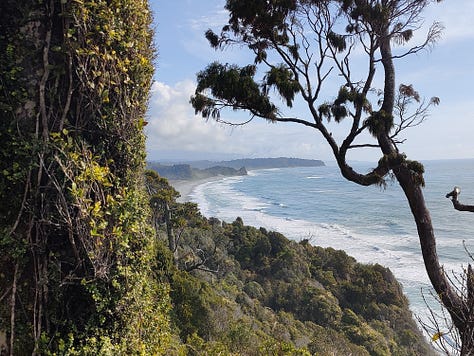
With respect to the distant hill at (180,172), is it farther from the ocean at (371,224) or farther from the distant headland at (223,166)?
the ocean at (371,224)

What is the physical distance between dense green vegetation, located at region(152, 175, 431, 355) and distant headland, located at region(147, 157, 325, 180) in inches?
2399

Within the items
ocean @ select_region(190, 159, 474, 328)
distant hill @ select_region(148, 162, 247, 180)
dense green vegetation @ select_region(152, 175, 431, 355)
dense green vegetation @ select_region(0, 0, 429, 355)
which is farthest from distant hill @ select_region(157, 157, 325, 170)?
dense green vegetation @ select_region(0, 0, 429, 355)

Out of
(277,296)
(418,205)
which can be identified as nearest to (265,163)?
(277,296)

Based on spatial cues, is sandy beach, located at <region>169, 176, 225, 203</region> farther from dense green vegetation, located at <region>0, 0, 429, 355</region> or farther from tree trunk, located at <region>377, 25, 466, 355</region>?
dense green vegetation, located at <region>0, 0, 429, 355</region>

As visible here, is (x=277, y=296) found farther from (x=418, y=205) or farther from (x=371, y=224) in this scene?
(x=371, y=224)

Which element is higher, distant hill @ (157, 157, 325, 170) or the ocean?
distant hill @ (157, 157, 325, 170)

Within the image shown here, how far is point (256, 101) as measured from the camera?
4.44 m

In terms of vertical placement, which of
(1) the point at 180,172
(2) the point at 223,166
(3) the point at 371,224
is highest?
(2) the point at 223,166

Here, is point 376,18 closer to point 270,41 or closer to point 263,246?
point 270,41

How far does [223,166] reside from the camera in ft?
429

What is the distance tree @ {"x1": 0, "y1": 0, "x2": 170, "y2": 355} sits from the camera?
232 centimetres

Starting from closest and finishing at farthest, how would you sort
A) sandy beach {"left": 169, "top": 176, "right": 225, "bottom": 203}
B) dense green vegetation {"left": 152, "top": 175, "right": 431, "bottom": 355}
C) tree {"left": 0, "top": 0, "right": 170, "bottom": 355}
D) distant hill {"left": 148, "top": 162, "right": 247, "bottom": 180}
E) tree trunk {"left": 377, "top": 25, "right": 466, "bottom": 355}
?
tree {"left": 0, "top": 0, "right": 170, "bottom": 355} → tree trunk {"left": 377, "top": 25, "right": 466, "bottom": 355} → dense green vegetation {"left": 152, "top": 175, "right": 431, "bottom": 355} → sandy beach {"left": 169, "top": 176, "right": 225, "bottom": 203} → distant hill {"left": 148, "top": 162, "right": 247, "bottom": 180}

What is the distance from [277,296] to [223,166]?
11151cm

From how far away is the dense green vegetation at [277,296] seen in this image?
421 inches
